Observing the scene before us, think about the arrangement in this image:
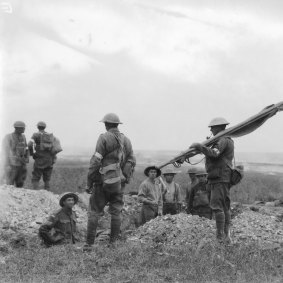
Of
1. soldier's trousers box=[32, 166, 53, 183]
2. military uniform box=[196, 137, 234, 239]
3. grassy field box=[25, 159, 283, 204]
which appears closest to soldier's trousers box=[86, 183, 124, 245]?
military uniform box=[196, 137, 234, 239]

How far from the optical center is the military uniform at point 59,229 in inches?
358

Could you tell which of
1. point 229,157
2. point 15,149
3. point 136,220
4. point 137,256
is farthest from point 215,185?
point 15,149

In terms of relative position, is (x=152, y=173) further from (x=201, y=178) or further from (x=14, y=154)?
(x=14, y=154)

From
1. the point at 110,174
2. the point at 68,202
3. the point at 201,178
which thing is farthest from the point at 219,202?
the point at 201,178

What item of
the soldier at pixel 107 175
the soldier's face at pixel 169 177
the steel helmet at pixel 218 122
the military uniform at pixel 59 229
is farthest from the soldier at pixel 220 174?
the soldier's face at pixel 169 177

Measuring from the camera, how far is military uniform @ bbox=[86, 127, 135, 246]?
8.34m

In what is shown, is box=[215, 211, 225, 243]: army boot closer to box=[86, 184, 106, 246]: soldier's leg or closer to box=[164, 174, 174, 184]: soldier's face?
box=[86, 184, 106, 246]: soldier's leg

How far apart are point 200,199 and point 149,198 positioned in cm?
111

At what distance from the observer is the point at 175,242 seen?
907 cm

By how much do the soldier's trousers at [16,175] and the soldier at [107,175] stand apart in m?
5.78

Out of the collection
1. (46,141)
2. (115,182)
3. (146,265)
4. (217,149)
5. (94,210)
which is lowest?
(146,265)

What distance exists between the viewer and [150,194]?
11.1m

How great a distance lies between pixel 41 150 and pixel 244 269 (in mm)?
8217

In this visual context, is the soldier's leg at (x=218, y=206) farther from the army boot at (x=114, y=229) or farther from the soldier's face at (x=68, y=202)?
the soldier's face at (x=68, y=202)
